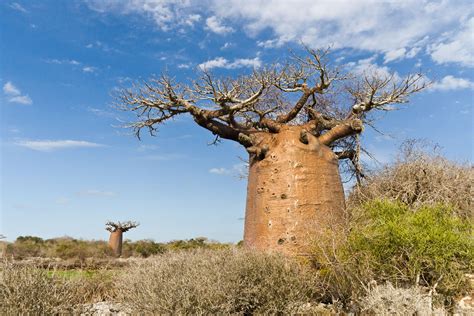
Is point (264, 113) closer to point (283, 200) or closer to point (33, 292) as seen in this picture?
point (283, 200)

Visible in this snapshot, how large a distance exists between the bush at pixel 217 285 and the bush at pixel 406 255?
61 centimetres

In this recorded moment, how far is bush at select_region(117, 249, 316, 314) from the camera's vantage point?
17.3 ft

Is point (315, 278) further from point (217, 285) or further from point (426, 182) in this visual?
point (426, 182)

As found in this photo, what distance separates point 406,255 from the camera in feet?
20.4

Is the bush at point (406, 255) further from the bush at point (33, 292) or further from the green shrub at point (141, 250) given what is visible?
the green shrub at point (141, 250)

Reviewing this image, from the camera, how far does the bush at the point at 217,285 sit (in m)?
5.28

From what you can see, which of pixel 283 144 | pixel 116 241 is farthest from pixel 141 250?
pixel 283 144

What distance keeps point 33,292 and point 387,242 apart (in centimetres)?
495

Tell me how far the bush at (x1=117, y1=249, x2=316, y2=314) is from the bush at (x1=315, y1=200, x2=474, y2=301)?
61 cm

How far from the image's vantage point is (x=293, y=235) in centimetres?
862

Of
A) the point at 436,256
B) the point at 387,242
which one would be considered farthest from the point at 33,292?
the point at 436,256

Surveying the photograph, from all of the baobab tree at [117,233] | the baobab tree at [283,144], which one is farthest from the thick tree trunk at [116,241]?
the baobab tree at [283,144]

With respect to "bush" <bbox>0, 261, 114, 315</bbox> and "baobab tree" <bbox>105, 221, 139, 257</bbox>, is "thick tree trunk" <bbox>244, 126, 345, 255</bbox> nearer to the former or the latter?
"bush" <bbox>0, 261, 114, 315</bbox>

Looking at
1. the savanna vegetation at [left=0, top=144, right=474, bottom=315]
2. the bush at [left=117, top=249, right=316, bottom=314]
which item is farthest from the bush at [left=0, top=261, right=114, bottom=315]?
the bush at [left=117, top=249, right=316, bottom=314]
